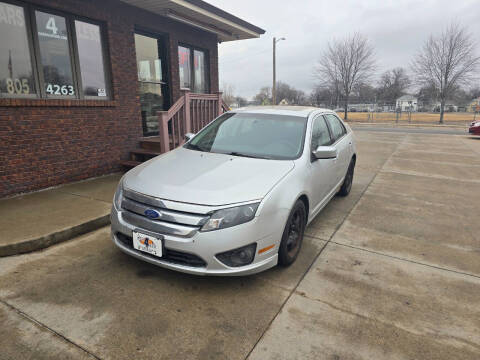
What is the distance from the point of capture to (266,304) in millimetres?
2691

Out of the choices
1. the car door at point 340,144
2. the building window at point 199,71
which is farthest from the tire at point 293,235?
the building window at point 199,71

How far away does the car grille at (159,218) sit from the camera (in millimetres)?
2607

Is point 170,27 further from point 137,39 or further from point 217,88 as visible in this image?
point 217,88

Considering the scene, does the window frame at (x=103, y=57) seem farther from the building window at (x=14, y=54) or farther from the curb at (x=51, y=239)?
the curb at (x=51, y=239)

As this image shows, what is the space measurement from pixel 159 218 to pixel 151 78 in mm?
5948

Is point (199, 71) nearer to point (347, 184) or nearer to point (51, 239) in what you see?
point (347, 184)

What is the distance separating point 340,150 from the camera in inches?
190

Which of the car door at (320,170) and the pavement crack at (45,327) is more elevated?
the car door at (320,170)

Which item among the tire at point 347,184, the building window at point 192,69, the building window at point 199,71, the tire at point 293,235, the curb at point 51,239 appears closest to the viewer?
the tire at point 293,235

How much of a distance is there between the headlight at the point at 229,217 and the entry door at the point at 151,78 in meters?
5.60

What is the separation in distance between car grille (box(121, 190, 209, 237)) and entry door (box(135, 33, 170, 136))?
507 cm

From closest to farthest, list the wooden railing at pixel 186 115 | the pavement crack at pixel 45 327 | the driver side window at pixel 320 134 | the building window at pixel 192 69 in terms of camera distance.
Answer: the pavement crack at pixel 45 327 < the driver side window at pixel 320 134 < the wooden railing at pixel 186 115 < the building window at pixel 192 69

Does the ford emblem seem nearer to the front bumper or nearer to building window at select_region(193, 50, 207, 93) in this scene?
the front bumper

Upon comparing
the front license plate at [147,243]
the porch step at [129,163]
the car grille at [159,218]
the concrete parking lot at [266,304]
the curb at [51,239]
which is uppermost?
the car grille at [159,218]
